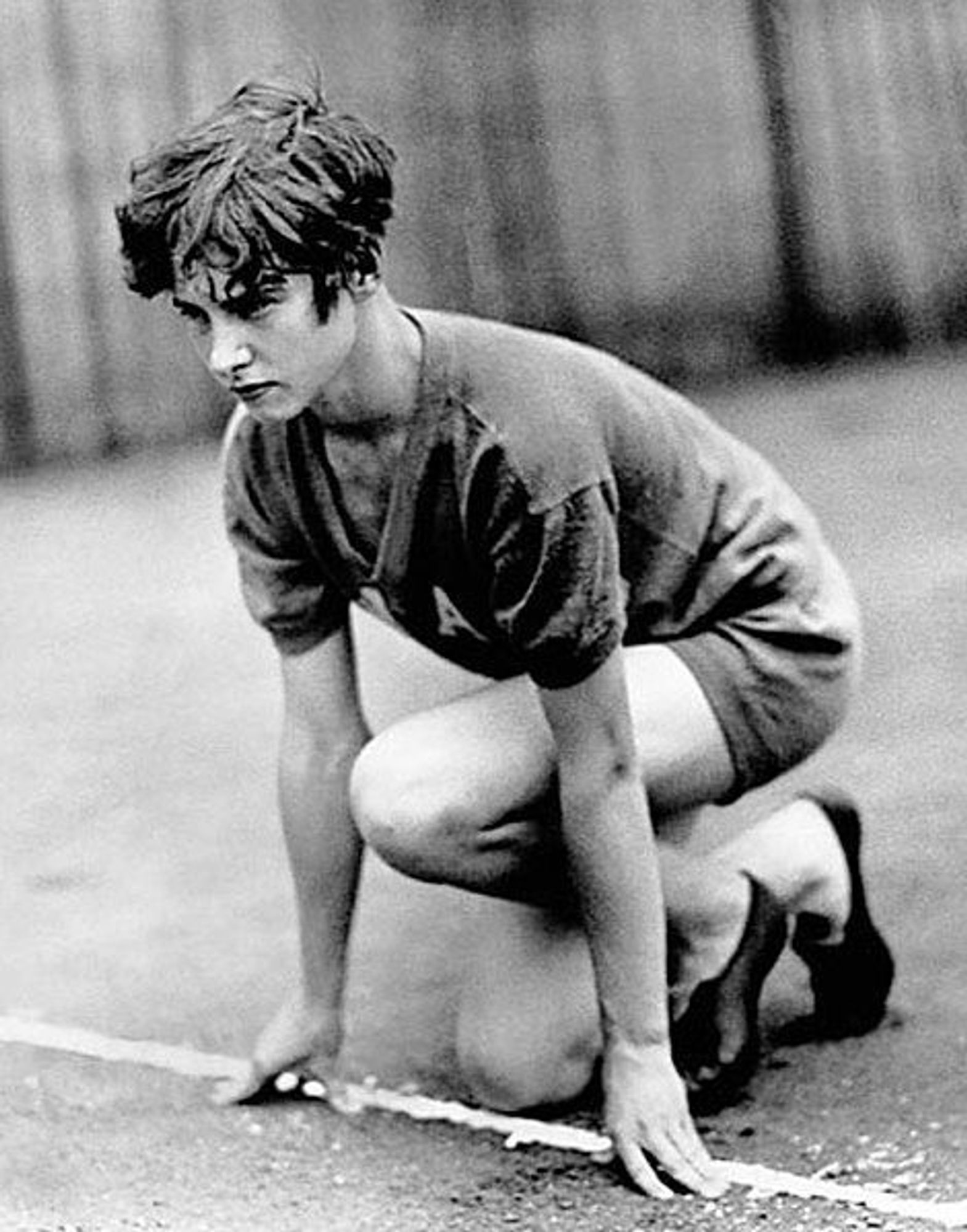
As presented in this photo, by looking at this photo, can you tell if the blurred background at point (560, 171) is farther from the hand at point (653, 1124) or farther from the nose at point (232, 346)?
the hand at point (653, 1124)

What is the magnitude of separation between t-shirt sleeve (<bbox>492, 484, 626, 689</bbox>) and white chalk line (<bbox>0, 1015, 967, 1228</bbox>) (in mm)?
552

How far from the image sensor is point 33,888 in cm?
414

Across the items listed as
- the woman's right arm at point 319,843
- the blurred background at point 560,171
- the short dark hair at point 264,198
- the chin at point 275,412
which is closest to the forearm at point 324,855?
the woman's right arm at point 319,843

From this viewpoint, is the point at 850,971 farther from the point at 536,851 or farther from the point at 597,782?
the point at 597,782

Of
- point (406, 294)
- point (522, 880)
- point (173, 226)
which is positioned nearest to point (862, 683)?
point (522, 880)

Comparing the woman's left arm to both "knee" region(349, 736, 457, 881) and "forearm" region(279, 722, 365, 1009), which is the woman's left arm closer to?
"knee" region(349, 736, 457, 881)

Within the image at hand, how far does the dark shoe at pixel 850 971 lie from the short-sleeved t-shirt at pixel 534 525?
0.36 metres

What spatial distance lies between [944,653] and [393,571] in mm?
2336

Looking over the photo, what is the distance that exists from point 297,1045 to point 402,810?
0.38 metres

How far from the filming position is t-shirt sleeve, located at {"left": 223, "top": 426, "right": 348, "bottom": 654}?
303cm

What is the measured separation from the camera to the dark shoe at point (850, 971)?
326 centimetres

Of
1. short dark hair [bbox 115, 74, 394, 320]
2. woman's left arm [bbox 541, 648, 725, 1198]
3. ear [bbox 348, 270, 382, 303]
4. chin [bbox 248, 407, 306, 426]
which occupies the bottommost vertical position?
woman's left arm [bbox 541, 648, 725, 1198]

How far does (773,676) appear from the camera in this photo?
311cm

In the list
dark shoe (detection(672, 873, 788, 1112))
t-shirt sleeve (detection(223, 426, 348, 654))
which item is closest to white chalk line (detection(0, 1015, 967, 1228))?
dark shoe (detection(672, 873, 788, 1112))
